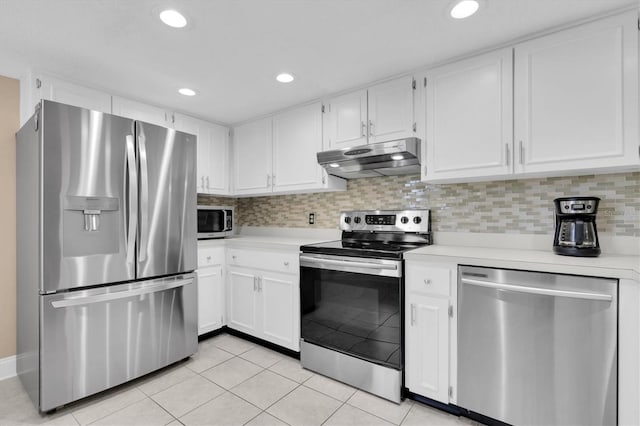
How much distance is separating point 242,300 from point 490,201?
90.0 inches

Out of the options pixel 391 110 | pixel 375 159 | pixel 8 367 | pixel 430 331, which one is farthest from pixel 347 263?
pixel 8 367

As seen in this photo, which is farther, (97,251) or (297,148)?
(297,148)

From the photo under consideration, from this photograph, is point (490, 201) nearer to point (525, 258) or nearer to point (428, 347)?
point (525, 258)

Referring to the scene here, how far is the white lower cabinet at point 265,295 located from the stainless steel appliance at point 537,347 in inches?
50.2

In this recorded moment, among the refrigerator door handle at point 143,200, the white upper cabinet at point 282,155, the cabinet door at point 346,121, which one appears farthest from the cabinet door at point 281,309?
the cabinet door at point 346,121

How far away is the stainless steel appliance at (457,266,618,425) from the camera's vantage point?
1.38 metres

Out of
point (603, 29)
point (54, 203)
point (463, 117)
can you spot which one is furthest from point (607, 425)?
point (54, 203)

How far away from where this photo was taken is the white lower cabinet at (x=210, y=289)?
111 inches

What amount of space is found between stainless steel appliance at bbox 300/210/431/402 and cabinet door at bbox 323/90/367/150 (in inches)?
27.0

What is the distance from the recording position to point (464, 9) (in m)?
1.55

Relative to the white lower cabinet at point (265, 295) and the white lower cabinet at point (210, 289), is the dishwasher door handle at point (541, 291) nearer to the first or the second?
the white lower cabinet at point (265, 295)

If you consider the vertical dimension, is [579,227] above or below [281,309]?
above

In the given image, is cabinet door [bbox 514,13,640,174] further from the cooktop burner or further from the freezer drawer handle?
the freezer drawer handle

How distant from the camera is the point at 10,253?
2293 millimetres
